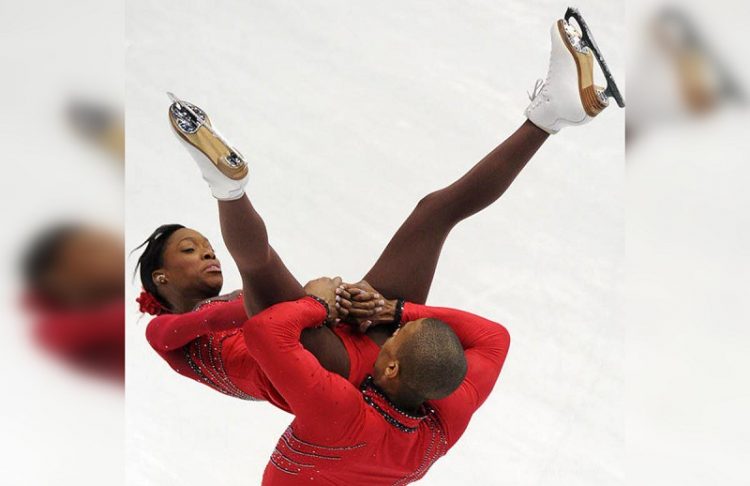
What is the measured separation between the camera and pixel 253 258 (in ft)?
7.71

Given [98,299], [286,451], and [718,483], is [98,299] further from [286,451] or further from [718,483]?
[718,483]

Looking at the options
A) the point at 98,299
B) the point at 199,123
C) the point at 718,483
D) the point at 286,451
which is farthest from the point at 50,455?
the point at 718,483

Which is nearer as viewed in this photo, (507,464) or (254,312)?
(254,312)

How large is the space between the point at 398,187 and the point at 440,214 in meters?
0.98

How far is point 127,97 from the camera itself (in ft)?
12.2

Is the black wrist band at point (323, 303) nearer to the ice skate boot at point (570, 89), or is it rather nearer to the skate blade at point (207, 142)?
the skate blade at point (207, 142)

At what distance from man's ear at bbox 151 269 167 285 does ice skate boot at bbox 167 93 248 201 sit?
0.65 metres

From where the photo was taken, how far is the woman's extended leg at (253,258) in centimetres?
229

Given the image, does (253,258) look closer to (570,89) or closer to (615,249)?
(570,89)

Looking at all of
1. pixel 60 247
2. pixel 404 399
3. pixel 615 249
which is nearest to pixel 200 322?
pixel 404 399

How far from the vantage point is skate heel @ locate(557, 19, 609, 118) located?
258 centimetres

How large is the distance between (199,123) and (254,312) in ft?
1.40

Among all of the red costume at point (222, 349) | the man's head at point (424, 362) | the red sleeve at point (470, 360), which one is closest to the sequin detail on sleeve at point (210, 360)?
the red costume at point (222, 349)

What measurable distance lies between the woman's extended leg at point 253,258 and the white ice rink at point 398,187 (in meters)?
1.17
